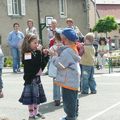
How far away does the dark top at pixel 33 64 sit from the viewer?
9.01 m

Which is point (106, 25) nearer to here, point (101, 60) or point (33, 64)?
point (101, 60)

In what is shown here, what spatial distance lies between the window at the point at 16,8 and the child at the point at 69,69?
30047 mm

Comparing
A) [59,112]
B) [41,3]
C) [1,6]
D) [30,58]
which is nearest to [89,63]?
[59,112]

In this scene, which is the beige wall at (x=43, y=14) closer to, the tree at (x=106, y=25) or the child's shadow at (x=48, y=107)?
the tree at (x=106, y=25)

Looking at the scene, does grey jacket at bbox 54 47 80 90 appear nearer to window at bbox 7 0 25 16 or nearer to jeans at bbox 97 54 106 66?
jeans at bbox 97 54 106 66

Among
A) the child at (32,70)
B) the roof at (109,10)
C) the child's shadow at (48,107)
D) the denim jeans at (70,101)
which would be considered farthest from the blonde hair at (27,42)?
the roof at (109,10)

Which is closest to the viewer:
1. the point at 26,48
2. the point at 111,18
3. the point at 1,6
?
the point at 26,48

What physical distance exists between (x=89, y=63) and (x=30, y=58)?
380cm

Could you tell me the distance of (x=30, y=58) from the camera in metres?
8.97

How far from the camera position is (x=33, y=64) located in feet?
29.6

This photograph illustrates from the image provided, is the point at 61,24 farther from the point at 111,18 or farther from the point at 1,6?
the point at 111,18

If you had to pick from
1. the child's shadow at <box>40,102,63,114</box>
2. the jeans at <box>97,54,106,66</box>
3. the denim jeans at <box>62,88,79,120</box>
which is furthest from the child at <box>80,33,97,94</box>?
the jeans at <box>97,54,106,66</box>

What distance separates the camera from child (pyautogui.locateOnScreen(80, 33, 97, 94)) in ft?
40.9

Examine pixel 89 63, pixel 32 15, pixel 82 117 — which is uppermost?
pixel 32 15
